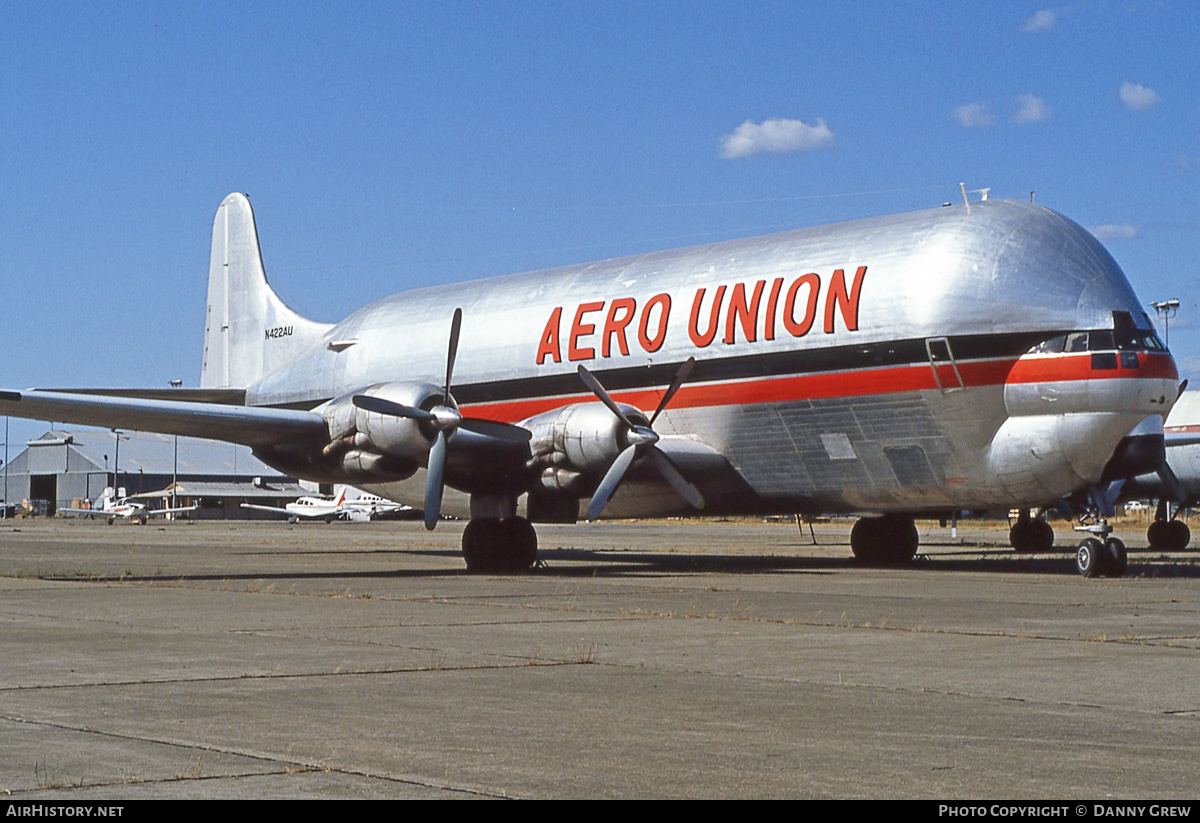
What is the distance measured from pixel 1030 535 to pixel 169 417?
68.9ft

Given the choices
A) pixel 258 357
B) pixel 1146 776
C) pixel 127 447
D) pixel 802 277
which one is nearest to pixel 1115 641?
pixel 1146 776

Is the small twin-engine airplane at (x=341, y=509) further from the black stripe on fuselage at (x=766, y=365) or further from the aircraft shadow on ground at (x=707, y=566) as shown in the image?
the black stripe on fuselage at (x=766, y=365)

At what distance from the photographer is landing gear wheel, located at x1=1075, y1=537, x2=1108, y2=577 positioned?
20672mm

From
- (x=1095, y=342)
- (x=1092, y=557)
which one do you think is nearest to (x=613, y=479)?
(x=1092, y=557)

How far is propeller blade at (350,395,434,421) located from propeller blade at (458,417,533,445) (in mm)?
937

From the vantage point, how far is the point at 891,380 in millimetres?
22062

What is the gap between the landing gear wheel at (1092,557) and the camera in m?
20.7

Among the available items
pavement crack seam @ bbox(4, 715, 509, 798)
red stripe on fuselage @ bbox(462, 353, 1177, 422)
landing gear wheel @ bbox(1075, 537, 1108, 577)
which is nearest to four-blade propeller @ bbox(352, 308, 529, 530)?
red stripe on fuselage @ bbox(462, 353, 1177, 422)

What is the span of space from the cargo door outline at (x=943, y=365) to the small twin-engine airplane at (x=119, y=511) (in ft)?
225

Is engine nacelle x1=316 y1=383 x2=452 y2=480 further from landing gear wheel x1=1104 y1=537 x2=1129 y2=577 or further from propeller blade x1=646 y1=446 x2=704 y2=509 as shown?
landing gear wheel x1=1104 y1=537 x2=1129 y2=577

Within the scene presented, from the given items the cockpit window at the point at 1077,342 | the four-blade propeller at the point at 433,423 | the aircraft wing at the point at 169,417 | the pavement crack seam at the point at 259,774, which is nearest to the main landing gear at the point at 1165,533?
the cockpit window at the point at 1077,342

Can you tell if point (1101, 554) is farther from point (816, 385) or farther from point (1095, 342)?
point (816, 385)
